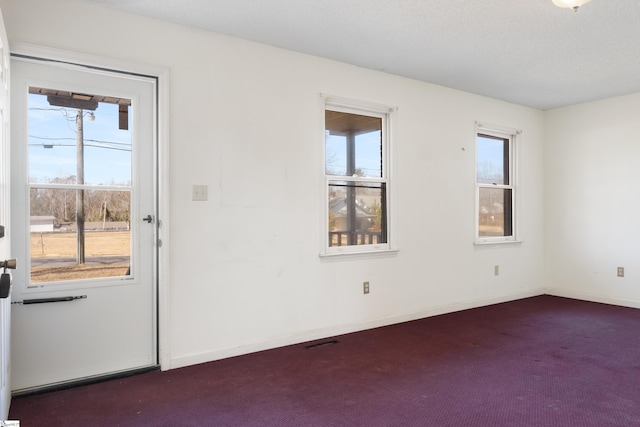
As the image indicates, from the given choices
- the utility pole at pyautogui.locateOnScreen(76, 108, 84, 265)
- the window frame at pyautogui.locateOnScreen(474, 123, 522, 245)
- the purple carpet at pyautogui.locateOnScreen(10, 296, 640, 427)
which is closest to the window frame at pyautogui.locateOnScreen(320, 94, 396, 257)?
the purple carpet at pyautogui.locateOnScreen(10, 296, 640, 427)

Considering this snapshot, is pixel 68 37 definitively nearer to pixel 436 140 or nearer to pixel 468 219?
pixel 436 140

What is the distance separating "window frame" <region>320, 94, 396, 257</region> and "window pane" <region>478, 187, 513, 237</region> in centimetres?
145

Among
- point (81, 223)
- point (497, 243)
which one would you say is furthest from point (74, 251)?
point (497, 243)

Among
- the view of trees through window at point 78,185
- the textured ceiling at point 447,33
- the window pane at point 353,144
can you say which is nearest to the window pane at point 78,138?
the view of trees through window at point 78,185

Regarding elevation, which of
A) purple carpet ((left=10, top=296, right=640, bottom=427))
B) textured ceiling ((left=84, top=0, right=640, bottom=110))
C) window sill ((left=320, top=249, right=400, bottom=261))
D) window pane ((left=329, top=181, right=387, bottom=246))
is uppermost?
textured ceiling ((left=84, top=0, right=640, bottom=110))

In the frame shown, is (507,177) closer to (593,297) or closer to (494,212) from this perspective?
(494,212)

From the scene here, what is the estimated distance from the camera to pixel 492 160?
5176 millimetres

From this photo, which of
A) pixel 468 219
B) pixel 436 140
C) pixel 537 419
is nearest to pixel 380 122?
pixel 436 140

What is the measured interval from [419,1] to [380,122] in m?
1.58

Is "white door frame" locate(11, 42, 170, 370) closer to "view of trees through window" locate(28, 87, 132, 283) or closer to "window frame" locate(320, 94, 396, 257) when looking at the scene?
"view of trees through window" locate(28, 87, 132, 283)

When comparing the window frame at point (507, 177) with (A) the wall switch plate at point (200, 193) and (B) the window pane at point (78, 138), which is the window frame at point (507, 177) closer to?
(A) the wall switch plate at point (200, 193)

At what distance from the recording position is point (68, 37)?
2.63 meters

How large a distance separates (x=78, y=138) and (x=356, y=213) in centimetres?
236

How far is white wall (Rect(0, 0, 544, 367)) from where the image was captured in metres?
2.98
